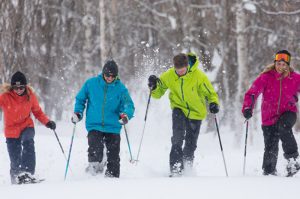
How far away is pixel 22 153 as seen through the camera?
7.12 m

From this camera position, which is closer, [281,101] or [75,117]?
[75,117]

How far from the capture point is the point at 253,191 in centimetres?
508

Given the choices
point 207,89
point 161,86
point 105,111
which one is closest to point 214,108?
point 207,89

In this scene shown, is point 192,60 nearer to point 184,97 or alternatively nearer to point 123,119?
point 184,97

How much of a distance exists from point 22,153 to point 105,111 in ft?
3.86

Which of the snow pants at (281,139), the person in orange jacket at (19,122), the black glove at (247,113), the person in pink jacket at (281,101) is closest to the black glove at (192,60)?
the person in pink jacket at (281,101)

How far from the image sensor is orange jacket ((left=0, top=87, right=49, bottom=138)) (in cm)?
705

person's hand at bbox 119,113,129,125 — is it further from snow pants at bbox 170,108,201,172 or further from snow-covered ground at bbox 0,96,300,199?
snow pants at bbox 170,108,201,172

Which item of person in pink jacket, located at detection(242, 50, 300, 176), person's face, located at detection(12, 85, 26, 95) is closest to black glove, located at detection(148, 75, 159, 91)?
person in pink jacket, located at detection(242, 50, 300, 176)

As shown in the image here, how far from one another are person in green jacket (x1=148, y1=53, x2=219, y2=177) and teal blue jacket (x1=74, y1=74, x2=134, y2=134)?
681 mm

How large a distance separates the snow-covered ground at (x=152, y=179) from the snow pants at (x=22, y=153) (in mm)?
378

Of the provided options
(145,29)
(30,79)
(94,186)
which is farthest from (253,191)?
(145,29)

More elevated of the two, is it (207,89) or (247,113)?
(207,89)

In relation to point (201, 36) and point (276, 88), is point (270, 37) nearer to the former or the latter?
point (201, 36)
